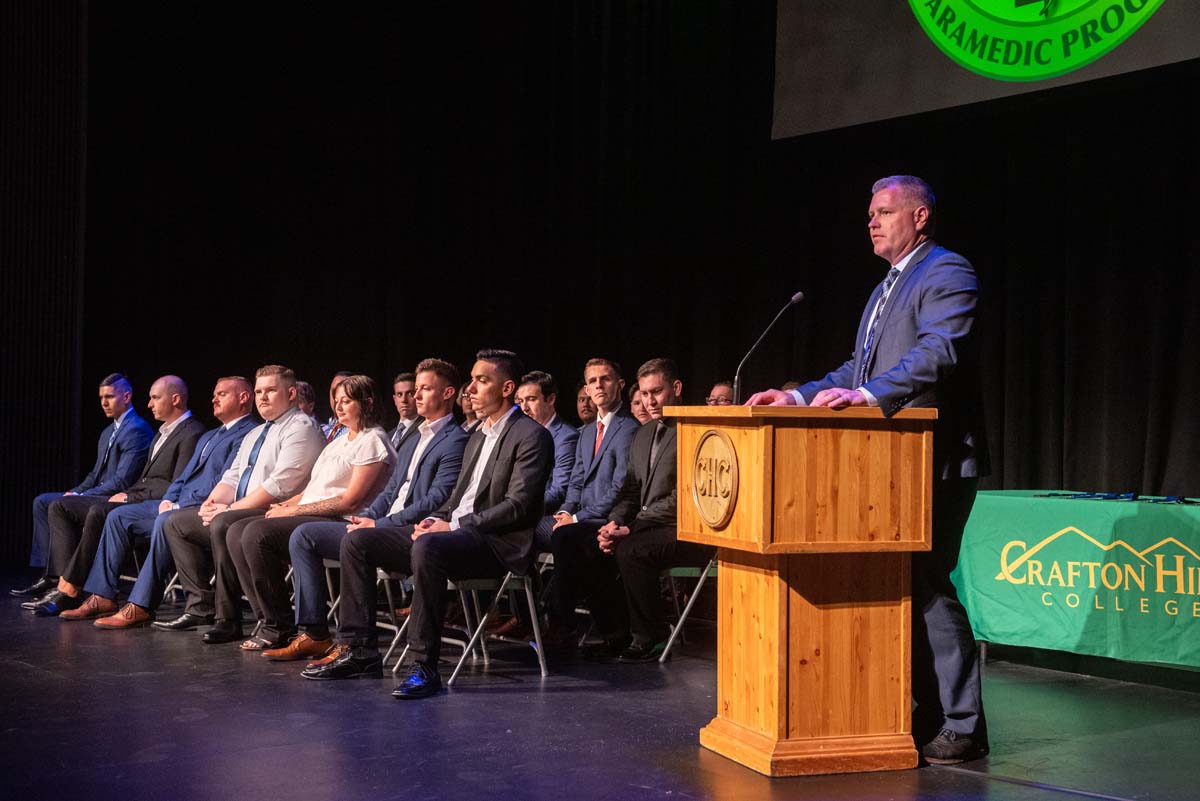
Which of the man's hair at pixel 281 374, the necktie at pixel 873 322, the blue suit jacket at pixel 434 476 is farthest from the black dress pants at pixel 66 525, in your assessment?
the necktie at pixel 873 322

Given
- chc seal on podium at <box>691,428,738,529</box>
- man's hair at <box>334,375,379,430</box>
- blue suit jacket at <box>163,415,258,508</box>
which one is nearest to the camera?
chc seal on podium at <box>691,428,738,529</box>

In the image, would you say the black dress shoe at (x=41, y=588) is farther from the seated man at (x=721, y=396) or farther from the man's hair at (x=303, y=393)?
the seated man at (x=721, y=396)

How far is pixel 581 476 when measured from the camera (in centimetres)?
Result: 626

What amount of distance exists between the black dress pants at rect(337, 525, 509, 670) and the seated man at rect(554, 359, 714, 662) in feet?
2.50

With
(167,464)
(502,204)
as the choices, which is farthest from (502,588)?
(502,204)

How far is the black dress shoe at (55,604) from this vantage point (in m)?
6.66

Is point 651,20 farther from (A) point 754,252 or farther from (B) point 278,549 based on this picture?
(B) point 278,549

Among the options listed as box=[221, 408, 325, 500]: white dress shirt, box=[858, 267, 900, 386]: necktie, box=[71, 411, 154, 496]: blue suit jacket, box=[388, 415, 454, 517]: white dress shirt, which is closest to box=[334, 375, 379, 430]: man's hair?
box=[388, 415, 454, 517]: white dress shirt

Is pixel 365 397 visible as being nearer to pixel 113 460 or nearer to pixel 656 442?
pixel 656 442

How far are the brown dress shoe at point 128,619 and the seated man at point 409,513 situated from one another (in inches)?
51.2

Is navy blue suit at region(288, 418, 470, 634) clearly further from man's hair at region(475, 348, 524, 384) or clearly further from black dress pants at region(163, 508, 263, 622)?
black dress pants at region(163, 508, 263, 622)

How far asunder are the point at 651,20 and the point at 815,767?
→ 19.3 ft

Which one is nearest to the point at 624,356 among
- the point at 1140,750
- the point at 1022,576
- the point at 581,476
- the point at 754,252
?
the point at 754,252

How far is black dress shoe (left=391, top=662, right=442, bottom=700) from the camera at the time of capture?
4441 mm
